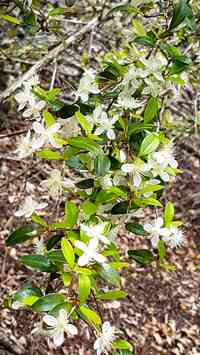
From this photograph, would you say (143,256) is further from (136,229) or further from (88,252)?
(88,252)

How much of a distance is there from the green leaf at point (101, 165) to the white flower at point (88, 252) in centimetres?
14

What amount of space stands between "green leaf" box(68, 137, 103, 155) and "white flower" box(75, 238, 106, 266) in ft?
0.56

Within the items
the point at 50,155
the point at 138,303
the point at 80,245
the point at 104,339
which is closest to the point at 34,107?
the point at 50,155

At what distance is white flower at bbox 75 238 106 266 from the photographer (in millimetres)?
912

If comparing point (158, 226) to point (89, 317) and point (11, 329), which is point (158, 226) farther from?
point (11, 329)

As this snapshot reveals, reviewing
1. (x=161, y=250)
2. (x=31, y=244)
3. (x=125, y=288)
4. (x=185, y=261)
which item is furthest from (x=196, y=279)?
(x=161, y=250)

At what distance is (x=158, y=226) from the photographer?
3.61 feet

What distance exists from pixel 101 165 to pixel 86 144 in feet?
0.15

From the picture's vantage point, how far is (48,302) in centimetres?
94

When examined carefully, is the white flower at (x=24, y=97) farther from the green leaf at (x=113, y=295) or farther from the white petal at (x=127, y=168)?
the green leaf at (x=113, y=295)

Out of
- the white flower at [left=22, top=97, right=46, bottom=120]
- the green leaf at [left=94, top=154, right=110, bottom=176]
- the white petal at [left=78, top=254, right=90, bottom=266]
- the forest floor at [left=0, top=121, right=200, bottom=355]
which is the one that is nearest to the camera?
the white petal at [left=78, top=254, right=90, bottom=266]

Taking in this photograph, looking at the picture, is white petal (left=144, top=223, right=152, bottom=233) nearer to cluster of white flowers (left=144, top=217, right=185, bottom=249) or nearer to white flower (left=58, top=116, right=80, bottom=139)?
cluster of white flowers (left=144, top=217, right=185, bottom=249)

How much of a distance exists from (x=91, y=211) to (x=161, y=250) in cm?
20

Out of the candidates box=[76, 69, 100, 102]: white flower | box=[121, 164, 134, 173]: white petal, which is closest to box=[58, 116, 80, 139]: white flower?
box=[76, 69, 100, 102]: white flower
